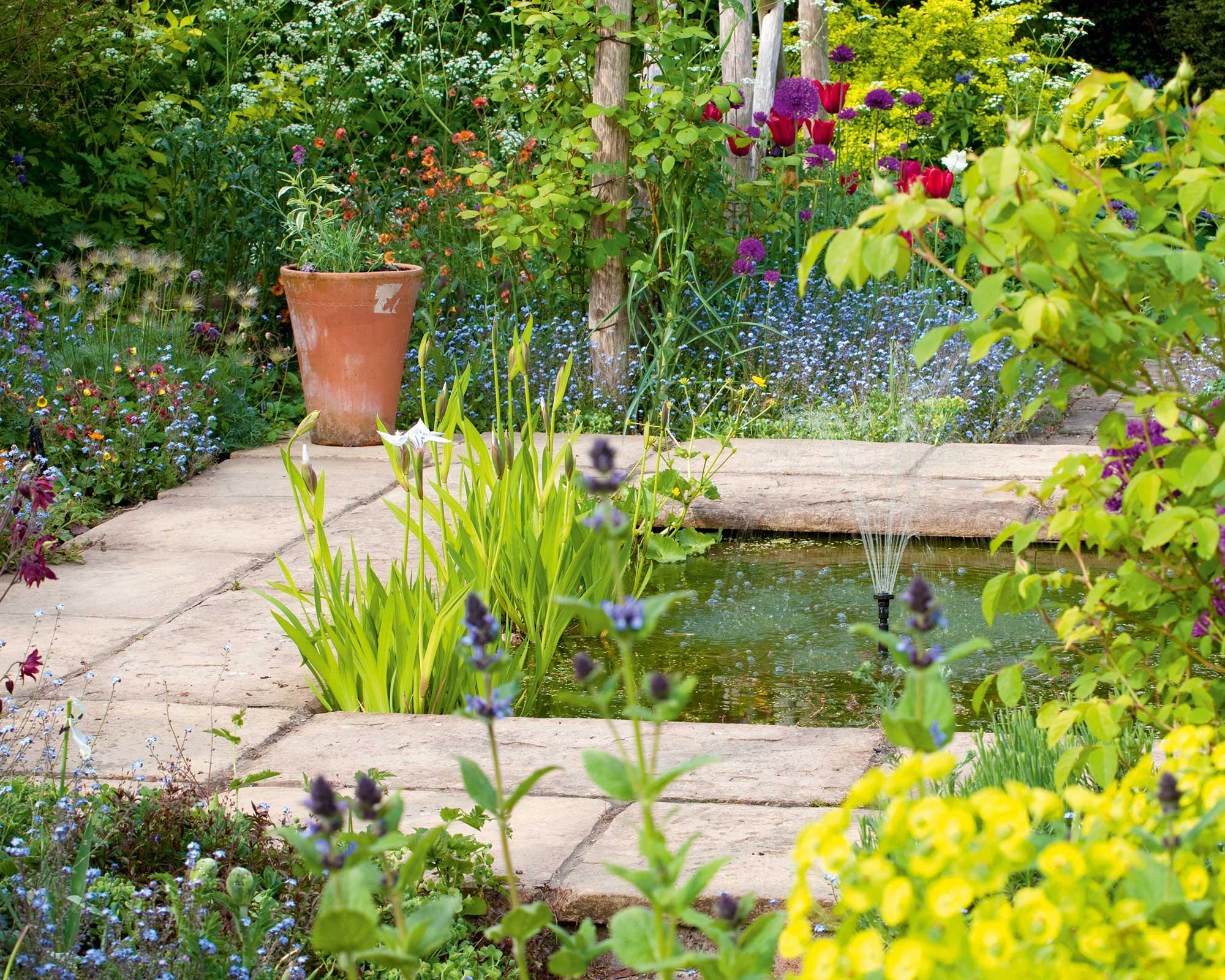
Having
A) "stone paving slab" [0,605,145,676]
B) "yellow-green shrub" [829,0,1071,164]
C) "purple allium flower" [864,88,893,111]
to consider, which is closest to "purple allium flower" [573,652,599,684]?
"stone paving slab" [0,605,145,676]

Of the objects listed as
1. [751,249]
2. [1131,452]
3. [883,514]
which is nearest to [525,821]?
[1131,452]

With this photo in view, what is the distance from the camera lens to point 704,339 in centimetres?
602

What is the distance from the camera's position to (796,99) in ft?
19.6

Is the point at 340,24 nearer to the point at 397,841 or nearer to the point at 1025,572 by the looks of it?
the point at 1025,572

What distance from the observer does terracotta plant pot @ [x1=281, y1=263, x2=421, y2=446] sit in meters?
5.24

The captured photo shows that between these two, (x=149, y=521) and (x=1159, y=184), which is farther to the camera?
(x=149, y=521)

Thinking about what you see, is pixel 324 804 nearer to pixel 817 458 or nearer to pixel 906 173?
pixel 817 458

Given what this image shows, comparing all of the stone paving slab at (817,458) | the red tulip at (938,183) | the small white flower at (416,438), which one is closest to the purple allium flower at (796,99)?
the red tulip at (938,183)

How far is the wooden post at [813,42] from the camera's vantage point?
7719 mm

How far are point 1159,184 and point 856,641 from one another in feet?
6.09

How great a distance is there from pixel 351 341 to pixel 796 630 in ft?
8.11

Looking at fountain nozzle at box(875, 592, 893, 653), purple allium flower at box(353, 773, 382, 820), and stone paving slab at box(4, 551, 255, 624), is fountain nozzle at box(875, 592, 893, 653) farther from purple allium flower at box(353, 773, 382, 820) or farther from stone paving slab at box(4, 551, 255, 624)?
purple allium flower at box(353, 773, 382, 820)

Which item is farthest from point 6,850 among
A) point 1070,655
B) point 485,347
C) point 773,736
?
point 485,347

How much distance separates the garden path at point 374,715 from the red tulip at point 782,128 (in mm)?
1626
